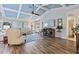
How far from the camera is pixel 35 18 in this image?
605 cm

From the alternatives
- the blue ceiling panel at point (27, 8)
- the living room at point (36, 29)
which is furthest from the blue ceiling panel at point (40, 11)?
the blue ceiling panel at point (27, 8)

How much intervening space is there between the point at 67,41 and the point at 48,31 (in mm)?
1187

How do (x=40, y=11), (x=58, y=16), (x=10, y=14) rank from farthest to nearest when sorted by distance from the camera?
(x=58, y=16), (x=40, y=11), (x=10, y=14)

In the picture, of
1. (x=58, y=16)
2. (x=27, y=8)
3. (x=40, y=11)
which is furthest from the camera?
(x=58, y=16)

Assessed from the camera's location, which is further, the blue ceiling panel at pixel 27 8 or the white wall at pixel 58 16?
the white wall at pixel 58 16

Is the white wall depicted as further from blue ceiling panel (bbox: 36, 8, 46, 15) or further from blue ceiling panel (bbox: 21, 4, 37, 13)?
blue ceiling panel (bbox: 21, 4, 37, 13)

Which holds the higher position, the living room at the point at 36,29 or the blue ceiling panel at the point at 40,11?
the blue ceiling panel at the point at 40,11

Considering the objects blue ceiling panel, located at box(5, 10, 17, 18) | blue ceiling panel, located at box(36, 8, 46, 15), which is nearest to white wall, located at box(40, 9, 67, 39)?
blue ceiling panel, located at box(36, 8, 46, 15)

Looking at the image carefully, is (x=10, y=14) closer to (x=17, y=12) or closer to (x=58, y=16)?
(x=17, y=12)

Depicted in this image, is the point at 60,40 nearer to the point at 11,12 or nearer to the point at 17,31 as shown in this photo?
the point at 17,31

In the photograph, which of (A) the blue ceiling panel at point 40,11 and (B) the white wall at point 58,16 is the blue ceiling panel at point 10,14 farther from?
(A) the blue ceiling panel at point 40,11

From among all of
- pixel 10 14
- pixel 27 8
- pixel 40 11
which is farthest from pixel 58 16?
pixel 10 14

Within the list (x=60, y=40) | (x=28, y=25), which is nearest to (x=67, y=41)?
(x=60, y=40)

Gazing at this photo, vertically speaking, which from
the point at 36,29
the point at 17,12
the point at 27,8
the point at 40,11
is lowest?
the point at 36,29
